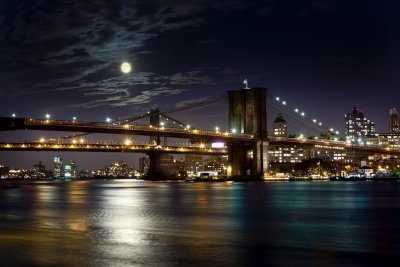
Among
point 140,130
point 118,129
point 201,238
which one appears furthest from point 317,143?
point 201,238

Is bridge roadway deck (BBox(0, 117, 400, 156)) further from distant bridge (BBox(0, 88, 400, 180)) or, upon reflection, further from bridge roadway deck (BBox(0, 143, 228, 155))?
bridge roadway deck (BBox(0, 143, 228, 155))

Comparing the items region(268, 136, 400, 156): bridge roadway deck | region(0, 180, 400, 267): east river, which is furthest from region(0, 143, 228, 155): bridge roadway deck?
region(0, 180, 400, 267): east river

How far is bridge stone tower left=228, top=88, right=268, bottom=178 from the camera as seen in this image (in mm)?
87062

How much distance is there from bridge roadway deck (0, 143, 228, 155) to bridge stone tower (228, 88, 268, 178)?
16.5 m

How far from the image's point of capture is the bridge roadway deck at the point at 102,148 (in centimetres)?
9394

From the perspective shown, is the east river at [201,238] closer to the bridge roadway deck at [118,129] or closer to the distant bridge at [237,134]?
the bridge roadway deck at [118,129]

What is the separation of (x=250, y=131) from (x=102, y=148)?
2492 centimetres

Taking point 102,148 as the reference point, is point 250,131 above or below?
above

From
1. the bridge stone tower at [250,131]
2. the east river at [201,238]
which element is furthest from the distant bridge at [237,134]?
the east river at [201,238]

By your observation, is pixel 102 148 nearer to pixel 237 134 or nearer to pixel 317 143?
pixel 237 134

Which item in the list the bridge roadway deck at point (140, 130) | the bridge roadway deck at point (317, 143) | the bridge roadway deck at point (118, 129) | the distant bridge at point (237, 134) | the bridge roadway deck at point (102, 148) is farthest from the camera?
the bridge roadway deck at point (102, 148)

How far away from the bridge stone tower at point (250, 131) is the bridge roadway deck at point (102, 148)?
16.5 meters

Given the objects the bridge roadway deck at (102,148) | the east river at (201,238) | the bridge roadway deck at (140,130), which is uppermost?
the bridge roadway deck at (140,130)

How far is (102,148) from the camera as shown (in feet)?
326
